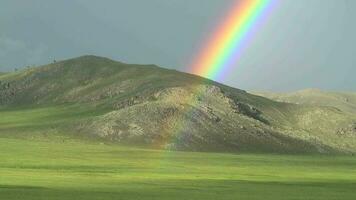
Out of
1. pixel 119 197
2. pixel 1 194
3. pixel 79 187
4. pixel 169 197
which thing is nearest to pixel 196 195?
pixel 169 197

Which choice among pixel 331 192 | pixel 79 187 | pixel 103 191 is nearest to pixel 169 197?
pixel 103 191

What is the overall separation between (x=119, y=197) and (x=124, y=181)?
21.0 m

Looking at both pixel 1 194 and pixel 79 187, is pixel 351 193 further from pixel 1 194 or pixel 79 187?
pixel 1 194

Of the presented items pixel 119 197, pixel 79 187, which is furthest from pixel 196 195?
pixel 79 187

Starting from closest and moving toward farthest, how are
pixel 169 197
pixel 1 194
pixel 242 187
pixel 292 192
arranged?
1. pixel 1 194
2. pixel 169 197
3. pixel 292 192
4. pixel 242 187

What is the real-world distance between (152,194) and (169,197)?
290 cm

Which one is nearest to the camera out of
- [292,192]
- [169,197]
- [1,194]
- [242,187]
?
[1,194]

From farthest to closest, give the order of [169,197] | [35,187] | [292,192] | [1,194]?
[292,192]
[35,187]
[169,197]
[1,194]

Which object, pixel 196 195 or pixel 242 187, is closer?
pixel 196 195

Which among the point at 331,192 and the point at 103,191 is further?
the point at 331,192

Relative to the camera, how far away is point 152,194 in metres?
59.9

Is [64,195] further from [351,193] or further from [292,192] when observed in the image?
[351,193]

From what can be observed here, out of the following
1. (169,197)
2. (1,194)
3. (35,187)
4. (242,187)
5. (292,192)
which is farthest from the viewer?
(242,187)

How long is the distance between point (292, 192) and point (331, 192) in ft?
19.0
